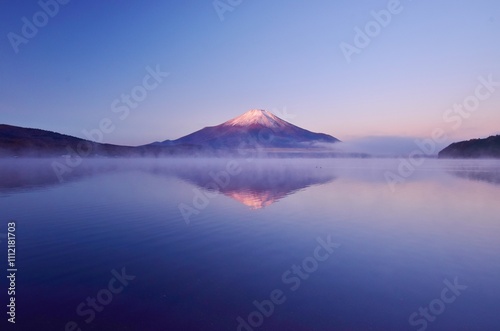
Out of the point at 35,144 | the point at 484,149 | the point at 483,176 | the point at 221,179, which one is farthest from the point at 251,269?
the point at 484,149

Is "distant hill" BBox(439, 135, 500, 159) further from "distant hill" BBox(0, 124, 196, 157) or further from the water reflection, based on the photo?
"distant hill" BBox(0, 124, 196, 157)

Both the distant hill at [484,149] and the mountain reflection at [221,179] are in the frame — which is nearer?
the mountain reflection at [221,179]

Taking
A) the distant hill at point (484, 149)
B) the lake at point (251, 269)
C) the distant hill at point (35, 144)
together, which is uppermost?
the distant hill at point (35, 144)

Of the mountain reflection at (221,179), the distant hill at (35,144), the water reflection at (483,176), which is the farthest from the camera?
the distant hill at (35,144)

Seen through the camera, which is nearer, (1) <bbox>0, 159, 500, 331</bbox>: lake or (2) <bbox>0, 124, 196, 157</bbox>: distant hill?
(1) <bbox>0, 159, 500, 331</bbox>: lake

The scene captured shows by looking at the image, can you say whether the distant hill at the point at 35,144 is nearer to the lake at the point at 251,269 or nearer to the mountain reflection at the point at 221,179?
the mountain reflection at the point at 221,179

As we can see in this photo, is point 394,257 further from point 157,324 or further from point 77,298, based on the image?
point 77,298

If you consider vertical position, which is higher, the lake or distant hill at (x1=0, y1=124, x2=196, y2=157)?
distant hill at (x1=0, y1=124, x2=196, y2=157)

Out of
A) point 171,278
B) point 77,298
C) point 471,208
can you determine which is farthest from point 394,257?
point 471,208

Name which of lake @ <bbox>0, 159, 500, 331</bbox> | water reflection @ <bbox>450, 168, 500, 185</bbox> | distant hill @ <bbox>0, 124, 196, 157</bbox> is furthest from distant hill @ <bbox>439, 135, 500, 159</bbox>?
distant hill @ <bbox>0, 124, 196, 157</bbox>

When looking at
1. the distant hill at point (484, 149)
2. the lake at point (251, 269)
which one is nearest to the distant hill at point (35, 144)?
the lake at point (251, 269)

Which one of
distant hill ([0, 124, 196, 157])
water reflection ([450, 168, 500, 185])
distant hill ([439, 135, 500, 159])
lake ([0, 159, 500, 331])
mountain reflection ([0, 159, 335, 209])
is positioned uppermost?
distant hill ([0, 124, 196, 157])

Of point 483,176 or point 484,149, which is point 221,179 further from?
point 484,149
